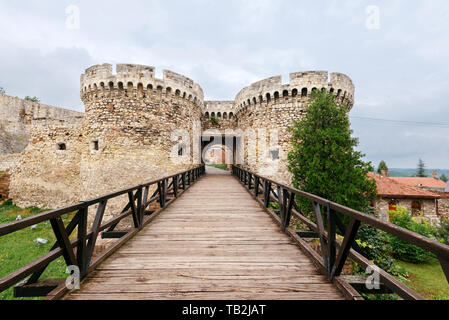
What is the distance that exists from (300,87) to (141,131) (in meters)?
8.20

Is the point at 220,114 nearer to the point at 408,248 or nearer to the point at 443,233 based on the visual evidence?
the point at 408,248

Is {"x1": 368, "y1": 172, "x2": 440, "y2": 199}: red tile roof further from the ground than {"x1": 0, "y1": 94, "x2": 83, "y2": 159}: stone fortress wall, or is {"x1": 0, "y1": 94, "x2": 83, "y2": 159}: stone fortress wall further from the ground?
{"x1": 0, "y1": 94, "x2": 83, "y2": 159}: stone fortress wall

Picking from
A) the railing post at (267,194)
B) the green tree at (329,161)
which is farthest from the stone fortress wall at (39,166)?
the green tree at (329,161)

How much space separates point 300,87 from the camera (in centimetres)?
1011

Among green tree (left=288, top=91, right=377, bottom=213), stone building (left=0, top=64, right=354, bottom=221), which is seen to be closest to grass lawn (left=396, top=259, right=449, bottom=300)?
green tree (left=288, top=91, right=377, bottom=213)

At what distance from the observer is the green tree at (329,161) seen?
26.2 feet

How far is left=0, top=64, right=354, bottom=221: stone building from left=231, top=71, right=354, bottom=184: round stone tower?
5 centimetres

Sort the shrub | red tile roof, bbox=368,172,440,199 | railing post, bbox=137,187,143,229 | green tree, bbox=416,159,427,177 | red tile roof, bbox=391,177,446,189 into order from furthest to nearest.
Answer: green tree, bbox=416,159,427,177 < red tile roof, bbox=391,177,446,189 < red tile roof, bbox=368,172,440,199 < the shrub < railing post, bbox=137,187,143,229

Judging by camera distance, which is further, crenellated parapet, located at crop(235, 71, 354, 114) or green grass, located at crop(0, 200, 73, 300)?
crenellated parapet, located at crop(235, 71, 354, 114)

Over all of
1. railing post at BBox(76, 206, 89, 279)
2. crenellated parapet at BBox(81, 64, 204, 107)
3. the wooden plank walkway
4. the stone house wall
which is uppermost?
crenellated parapet at BBox(81, 64, 204, 107)

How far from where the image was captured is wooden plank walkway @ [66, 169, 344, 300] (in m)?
1.94

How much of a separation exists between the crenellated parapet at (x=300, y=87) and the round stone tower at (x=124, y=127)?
5.01 metres

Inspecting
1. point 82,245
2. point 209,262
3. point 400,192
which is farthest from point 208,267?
point 400,192

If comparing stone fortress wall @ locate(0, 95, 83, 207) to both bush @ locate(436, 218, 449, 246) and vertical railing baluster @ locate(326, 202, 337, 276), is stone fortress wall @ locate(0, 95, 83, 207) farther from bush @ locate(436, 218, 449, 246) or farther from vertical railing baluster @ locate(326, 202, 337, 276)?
bush @ locate(436, 218, 449, 246)
